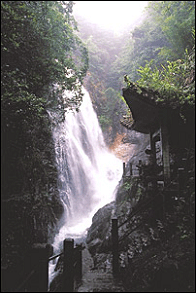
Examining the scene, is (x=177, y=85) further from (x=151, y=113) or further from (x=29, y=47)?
(x=29, y=47)

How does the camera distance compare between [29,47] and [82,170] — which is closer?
[29,47]

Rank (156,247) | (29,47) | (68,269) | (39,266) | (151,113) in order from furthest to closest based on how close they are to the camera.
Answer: (29,47)
(151,113)
(156,247)
(68,269)
(39,266)

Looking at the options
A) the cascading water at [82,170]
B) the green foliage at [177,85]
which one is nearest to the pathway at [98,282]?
the cascading water at [82,170]

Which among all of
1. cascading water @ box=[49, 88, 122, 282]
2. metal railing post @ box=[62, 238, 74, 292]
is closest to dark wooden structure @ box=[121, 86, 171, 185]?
metal railing post @ box=[62, 238, 74, 292]

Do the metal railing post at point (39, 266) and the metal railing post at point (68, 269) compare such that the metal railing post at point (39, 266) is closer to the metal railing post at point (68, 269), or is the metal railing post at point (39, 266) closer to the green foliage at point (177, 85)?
the metal railing post at point (68, 269)

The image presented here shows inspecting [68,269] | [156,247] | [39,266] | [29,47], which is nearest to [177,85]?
[156,247]

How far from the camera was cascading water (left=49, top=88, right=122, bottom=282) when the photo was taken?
14.9 metres

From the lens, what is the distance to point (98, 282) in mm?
5770

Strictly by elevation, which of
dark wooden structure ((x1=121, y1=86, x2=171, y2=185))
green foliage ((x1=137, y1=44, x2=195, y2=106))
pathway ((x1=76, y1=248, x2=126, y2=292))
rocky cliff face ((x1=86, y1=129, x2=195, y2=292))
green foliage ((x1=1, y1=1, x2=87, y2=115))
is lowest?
pathway ((x1=76, y1=248, x2=126, y2=292))

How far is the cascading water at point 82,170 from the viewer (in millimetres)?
14927

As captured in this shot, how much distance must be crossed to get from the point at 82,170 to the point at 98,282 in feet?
46.3

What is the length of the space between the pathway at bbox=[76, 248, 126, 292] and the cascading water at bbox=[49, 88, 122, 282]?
4649 millimetres

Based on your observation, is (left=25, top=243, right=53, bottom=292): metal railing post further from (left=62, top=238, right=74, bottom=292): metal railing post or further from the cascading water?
the cascading water

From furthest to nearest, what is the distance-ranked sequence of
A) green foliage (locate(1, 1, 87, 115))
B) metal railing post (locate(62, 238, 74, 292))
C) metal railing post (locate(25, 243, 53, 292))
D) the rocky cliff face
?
green foliage (locate(1, 1, 87, 115)) < the rocky cliff face < metal railing post (locate(62, 238, 74, 292)) < metal railing post (locate(25, 243, 53, 292))
